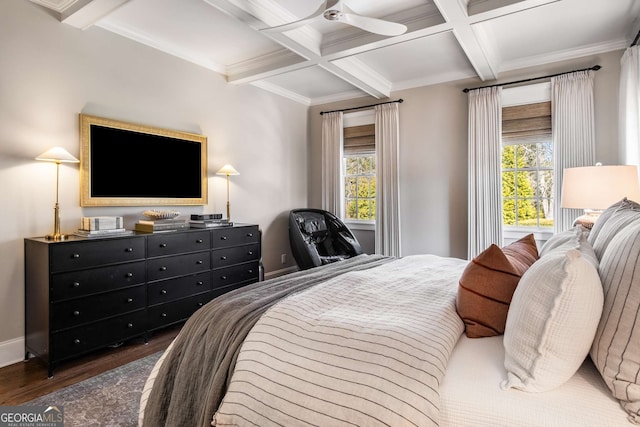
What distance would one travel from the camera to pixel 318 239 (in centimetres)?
468

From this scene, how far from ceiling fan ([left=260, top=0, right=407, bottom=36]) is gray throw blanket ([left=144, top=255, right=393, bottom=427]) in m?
1.85

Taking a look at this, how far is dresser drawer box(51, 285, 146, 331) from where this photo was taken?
239 centimetres

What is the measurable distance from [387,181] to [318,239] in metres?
1.21

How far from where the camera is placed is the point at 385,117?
15.3ft

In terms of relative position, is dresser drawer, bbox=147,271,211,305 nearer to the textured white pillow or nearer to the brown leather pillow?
the brown leather pillow

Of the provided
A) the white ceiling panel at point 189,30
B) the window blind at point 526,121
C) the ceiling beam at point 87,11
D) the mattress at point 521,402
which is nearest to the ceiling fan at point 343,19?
the white ceiling panel at point 189,30

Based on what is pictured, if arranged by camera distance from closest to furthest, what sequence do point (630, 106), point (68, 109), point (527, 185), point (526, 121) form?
point (68, 109), point (630, 106), point (526, 121), point (527, 185)

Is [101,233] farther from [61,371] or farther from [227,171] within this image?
[227,171]

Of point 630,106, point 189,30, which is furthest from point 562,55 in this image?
point 189,30

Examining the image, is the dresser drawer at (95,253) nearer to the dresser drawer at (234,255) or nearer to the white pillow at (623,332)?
the dresser drawer at (234,255)

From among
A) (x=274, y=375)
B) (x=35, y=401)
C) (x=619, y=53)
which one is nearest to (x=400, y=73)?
(x=619, y=53)

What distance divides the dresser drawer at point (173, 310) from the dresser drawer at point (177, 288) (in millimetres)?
45

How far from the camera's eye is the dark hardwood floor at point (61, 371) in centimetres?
218

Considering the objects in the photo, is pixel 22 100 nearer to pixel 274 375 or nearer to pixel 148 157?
pixel 148 157
